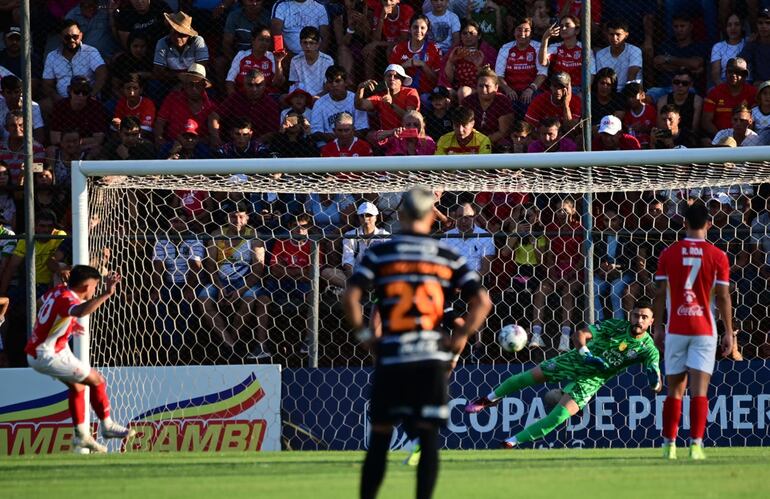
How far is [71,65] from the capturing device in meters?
14.3

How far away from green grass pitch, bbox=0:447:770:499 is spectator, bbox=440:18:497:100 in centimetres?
540

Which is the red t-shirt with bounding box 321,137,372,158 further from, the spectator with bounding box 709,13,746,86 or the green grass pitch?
the green grass pitch

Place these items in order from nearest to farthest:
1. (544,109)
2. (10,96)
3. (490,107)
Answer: (544,109) → (490,107) → (10,96)

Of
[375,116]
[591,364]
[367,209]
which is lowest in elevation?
[591,364]

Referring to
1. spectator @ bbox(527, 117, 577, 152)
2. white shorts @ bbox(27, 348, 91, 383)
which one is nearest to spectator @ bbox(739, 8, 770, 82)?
spectator @ bbox(527, 117, 577, 152)

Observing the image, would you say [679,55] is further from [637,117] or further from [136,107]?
[136,107]

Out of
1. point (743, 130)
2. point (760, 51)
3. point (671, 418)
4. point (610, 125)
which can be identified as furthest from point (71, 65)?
point (671, 418)

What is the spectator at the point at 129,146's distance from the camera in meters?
13.2

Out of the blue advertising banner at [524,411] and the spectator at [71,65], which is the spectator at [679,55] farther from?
the spectator at [71,65]

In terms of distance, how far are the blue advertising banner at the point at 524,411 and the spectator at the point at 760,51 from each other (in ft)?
11.6

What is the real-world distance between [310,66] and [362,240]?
2.89 m

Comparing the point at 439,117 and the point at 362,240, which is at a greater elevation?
the point at 439,117

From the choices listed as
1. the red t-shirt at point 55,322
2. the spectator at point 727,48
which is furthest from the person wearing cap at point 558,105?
the red t-shirt at point 55,322

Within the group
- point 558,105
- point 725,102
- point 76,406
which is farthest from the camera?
point 725,102
